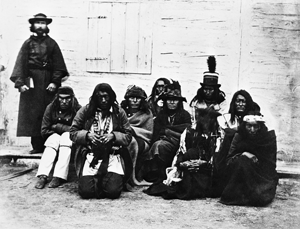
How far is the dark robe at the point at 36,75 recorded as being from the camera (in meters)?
6.59

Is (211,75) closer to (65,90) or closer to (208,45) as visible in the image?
(208,45)

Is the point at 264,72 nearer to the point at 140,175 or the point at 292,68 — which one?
the point at 292,68

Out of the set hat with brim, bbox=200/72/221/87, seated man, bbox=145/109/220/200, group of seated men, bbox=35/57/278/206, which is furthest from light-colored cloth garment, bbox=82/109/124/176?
hat with brim, bbox=200/72/221/87

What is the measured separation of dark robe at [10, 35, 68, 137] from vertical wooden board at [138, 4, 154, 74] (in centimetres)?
105

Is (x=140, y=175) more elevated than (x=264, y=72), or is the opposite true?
(x=264, y=72)

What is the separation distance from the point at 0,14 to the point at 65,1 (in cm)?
86

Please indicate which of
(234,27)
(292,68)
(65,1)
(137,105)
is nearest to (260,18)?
(234,27)

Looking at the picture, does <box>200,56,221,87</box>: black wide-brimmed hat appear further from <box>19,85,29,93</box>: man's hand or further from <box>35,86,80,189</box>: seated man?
<box>19,85,29,93</box>: man's hand

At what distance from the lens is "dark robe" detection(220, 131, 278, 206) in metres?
5.62

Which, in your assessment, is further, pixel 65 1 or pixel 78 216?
pixel 65 1

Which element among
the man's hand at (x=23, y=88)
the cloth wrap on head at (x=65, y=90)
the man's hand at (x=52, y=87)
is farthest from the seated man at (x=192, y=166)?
the man's hand at (x=23, y=88)

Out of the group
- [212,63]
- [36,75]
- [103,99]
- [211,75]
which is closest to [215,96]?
[211,75]

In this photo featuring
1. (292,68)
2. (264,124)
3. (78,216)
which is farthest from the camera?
(292,68)

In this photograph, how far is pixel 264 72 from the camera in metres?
6.40
